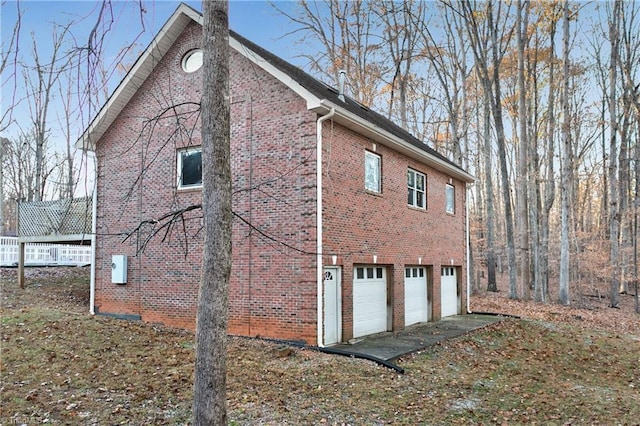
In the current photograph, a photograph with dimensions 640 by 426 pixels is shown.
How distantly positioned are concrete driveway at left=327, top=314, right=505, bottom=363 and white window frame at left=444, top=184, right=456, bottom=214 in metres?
4.13

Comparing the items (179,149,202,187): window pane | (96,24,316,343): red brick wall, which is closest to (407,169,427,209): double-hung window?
(96,24,316,343): red brick wall

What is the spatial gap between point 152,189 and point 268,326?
533cm

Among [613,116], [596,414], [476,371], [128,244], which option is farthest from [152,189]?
[613,116]

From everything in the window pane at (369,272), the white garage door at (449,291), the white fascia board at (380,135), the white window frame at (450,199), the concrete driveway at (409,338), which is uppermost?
the white fascia board at (380,135)

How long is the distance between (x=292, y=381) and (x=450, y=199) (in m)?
12.5

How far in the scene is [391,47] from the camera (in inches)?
1101

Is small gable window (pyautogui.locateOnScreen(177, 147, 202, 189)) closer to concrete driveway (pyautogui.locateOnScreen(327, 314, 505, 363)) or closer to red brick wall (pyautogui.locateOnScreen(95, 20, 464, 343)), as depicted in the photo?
red brick wall (pyautogui.locateOnScreen(95, 20, 464, 343))

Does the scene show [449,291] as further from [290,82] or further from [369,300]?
[290,82]

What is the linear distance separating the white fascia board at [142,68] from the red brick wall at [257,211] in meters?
0.20

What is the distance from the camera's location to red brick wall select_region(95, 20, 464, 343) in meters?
11.2

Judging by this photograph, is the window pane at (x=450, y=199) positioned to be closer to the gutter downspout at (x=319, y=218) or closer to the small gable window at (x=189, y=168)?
the gutter downspout at (x=319, y=218)

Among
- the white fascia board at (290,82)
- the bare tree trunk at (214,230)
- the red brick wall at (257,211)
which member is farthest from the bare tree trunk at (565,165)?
the bare tree trunk at (214,230)

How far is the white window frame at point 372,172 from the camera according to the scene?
13062 millimetres

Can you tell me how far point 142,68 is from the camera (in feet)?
43.8
